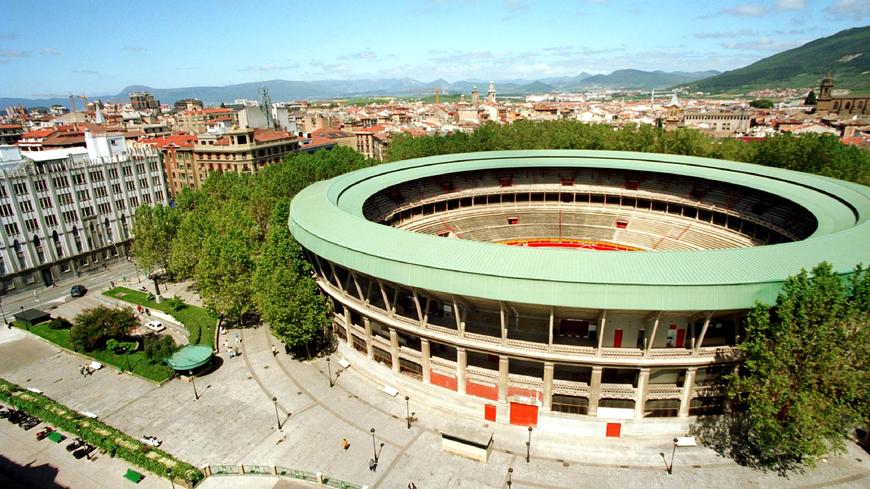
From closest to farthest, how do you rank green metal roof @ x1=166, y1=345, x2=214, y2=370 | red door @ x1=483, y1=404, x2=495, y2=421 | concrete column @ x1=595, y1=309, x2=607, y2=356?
1. concrete column @ x1=595, y1=309, x2=607, y2=356
2. red door @ x1=483, y1=404, x2=495, y2=421
3. green metal roof @ x1=166, y1=345, x2=214, y2=370

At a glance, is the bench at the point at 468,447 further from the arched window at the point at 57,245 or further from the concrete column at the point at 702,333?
the arched window at the point at 57,245

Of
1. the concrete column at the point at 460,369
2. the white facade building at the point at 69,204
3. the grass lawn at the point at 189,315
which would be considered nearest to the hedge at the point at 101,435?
the grass lawn at the point at 189,315

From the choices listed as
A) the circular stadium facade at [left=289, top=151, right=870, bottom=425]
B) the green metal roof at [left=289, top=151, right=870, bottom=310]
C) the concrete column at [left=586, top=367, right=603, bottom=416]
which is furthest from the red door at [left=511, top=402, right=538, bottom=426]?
the green metal roof at [left=289, top=151, right=870, bottom=310]

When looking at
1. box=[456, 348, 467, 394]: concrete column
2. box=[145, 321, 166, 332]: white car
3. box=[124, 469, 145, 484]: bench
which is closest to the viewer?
box=[124, 469, 145, 484]: bench

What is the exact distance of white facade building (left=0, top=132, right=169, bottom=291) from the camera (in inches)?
2788

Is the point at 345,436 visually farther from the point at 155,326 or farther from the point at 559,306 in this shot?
the point at 155,326

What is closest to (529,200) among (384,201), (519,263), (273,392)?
(384,201)

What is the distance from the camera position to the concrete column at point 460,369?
3862cm

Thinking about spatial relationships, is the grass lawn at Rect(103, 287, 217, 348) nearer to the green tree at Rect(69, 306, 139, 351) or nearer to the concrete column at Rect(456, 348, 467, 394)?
the green tree at Rect(69, 306, 139, 351)

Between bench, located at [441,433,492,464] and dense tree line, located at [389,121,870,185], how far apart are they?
2922 inches

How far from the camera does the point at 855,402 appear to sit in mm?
29594

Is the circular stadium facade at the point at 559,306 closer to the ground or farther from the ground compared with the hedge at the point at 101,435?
farther from the ground

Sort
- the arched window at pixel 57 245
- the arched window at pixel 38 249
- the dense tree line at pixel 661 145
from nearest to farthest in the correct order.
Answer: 1. the arched window at pixel 38 249
2. the dense tree line at pixel 661 145
3. the arched window at pixel 57 245

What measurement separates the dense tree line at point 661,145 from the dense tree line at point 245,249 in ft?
100
